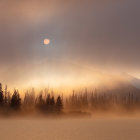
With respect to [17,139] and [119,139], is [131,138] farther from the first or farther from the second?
[17,139]

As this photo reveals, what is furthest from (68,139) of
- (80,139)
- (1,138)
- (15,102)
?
(15,102)

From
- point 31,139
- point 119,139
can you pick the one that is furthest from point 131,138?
point 31,139

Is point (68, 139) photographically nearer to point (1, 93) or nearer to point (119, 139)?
point (119, 139)

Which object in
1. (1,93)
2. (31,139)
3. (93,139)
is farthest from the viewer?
(1,93)

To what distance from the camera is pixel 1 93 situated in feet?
630

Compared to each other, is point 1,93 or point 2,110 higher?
point 1,93

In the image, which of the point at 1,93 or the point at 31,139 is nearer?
the point at 31,139

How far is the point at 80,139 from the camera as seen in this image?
3794 inches

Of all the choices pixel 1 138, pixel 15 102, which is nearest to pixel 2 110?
pixel 15 102

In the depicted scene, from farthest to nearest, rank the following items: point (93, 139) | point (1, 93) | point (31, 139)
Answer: point (1, 93)
point (93, 139)
point (31, 139)

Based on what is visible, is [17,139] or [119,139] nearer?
[17,139]

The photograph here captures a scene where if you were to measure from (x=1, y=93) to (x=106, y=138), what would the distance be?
10839 centimetres

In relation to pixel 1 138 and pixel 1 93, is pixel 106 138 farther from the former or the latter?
pixel 1 93

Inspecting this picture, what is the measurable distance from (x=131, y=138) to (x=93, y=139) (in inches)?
586
